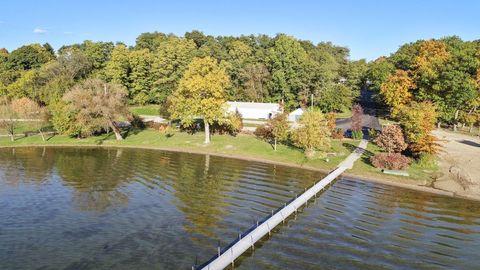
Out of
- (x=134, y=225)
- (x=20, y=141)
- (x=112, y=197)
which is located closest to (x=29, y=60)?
(x=20, y=141)

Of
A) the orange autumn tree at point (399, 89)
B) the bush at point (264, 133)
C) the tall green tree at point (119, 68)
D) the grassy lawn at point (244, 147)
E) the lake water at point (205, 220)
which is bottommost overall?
the lake water at point (205, 220)

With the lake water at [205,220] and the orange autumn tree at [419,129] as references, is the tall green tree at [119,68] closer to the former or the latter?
the lake water at [205,220]

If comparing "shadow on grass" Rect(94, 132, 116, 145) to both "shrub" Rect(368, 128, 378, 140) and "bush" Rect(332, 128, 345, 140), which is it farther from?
"shrub" Rect(368, 128, 378, 140)

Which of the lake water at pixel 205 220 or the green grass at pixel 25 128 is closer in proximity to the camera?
the lake water at pixel 205 220

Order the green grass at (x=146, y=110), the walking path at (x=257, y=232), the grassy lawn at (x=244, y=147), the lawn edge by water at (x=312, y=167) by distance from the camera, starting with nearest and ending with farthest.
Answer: the walking path at (x=257, y=232)
the lawn edge by water at (x=312, y=167)
the grassy lawn at (x=244, y=147)
the green grass at (x=146, y=110)

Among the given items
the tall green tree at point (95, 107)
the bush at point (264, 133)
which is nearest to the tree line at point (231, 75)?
the tall green tree at point (95, 107)

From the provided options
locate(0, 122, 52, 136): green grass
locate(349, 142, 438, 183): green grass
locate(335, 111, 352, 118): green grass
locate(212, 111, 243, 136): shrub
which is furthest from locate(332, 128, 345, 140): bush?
locate(0, 122, 52, 136): green grass
